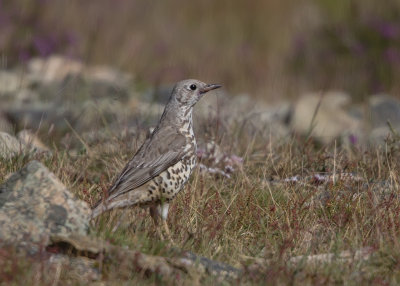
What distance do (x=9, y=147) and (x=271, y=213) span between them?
2569 mm

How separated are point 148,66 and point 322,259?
10781mm

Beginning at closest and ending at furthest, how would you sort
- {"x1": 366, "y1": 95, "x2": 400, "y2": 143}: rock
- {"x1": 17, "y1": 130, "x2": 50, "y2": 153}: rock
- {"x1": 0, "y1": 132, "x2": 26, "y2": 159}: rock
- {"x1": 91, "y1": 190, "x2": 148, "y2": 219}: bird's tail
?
1. {"x1": 91, "y1": 190, "x2": 148, "y2": 219}: bird's tail
2. {"x1": 0, "y1": 132, "x2": 26, "y2": 159}: rock
3. {"x1": 17, "y1": 130, "x2": 50, "y2": 153}: rock
4. {"x1": 366, "y1": 95, "x2": 400, "y2": 143}: rock

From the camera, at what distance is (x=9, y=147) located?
7.23 meters

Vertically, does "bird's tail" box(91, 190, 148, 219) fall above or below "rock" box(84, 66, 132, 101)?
below

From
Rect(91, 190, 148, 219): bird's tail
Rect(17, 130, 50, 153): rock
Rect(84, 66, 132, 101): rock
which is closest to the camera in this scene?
Rect(91, 190, 148, 219): bird's tail

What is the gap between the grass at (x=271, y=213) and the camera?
4.78 metres

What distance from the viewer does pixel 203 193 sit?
6445 millimetres

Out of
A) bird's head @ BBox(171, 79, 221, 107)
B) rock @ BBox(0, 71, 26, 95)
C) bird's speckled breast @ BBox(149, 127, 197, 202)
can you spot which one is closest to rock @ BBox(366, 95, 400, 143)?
bird's head @ BBox(171, 79, 221, 107)

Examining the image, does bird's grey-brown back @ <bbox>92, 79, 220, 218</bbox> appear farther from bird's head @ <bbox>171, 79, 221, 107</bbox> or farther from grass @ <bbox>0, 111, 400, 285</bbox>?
bird's head @ <bbox>171, 79, 221, 107</bbox>

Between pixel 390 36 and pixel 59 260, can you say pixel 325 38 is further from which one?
pixel 59 260

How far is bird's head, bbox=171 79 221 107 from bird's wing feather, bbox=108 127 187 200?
34cm

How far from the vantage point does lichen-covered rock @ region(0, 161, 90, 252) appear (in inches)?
186

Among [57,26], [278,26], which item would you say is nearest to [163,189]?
[57,26]

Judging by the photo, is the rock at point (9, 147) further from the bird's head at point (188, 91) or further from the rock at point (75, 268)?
the rock at point (75, 268)
